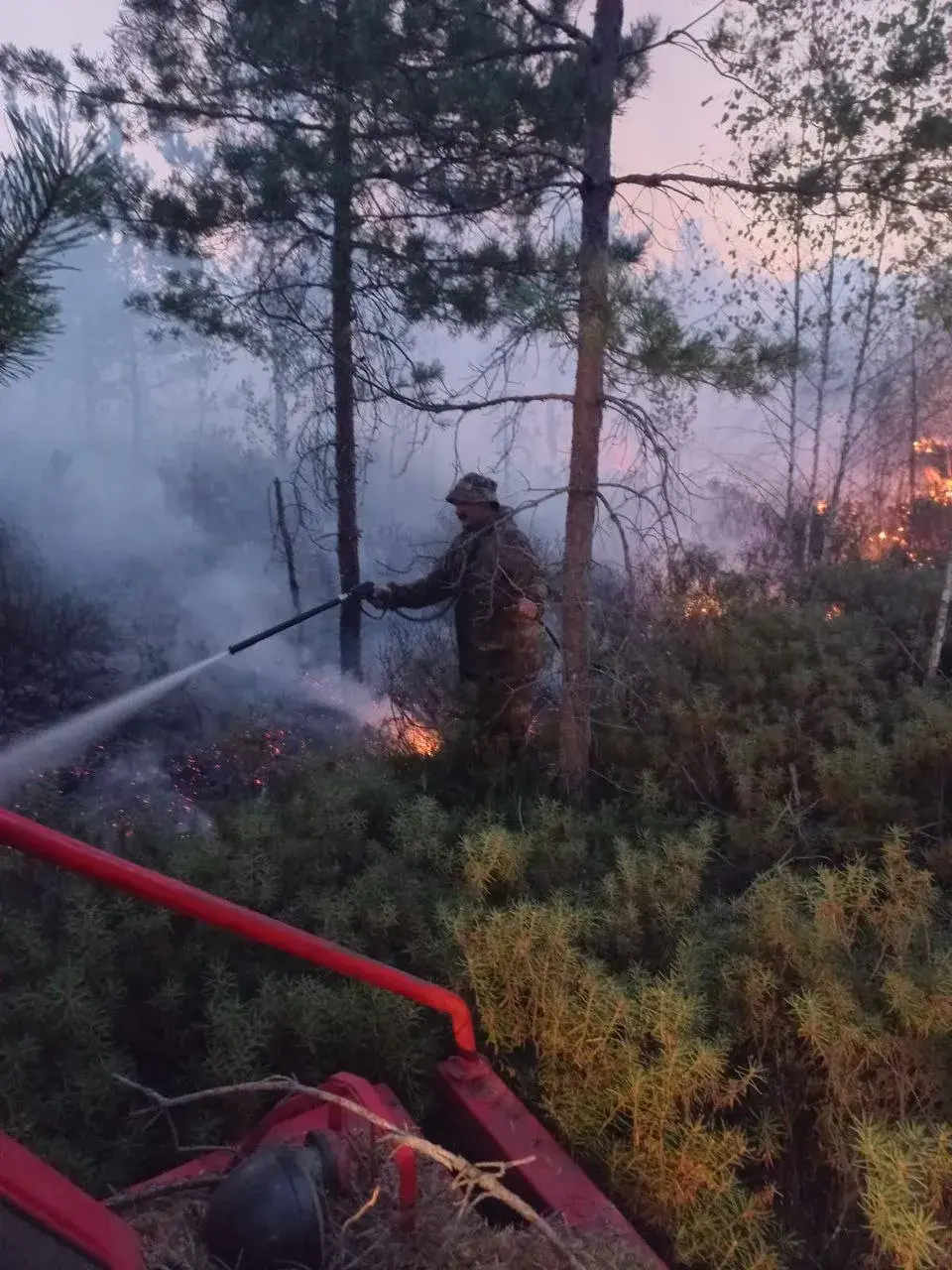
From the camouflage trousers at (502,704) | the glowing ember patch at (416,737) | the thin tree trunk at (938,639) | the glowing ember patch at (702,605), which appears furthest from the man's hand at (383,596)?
the thin tree trunk at (938,639)

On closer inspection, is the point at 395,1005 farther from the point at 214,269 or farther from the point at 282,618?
the point at 282,618

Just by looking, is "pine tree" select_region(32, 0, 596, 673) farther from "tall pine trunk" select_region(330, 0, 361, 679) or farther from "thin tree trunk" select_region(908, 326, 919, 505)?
"thin tree trunk" select_region(908, 326, 919, 505)

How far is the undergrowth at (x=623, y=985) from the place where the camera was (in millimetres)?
2643

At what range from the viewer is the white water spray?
694 cm

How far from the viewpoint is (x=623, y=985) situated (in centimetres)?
318

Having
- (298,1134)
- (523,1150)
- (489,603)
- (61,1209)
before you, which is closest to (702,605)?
(489,603)

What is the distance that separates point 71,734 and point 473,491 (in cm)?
454

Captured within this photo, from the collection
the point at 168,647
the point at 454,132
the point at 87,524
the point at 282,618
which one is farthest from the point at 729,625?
the point at 87,524

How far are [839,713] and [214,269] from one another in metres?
8.01

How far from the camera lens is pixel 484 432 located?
3291cm

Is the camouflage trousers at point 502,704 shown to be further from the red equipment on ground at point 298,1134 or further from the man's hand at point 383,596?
the red equipment on ground at point 298,1134

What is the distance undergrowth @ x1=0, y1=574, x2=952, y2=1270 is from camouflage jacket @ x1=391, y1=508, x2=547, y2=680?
4.11ft

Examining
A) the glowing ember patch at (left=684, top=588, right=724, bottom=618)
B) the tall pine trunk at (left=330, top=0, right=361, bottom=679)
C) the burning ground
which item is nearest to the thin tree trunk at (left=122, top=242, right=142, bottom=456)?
the tall pine trunk at (left=330, top=0, right=361, bottom=679)

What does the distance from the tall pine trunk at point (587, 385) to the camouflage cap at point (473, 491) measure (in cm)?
65
